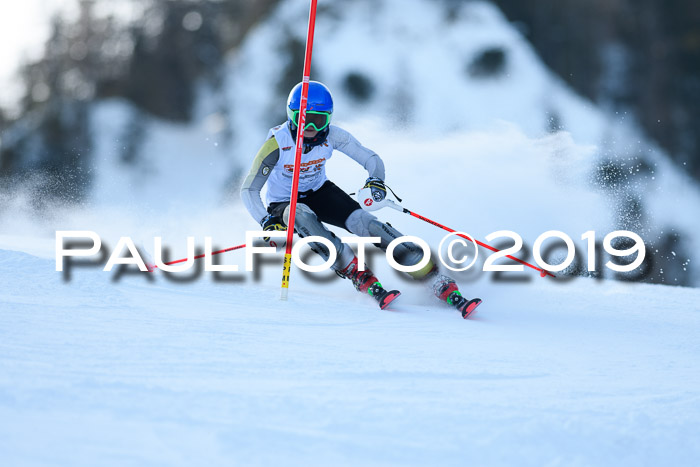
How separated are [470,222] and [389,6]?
14720 millimetres

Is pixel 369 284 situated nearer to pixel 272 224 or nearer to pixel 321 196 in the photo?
pixel 272 224

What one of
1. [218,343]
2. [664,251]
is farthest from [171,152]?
[218,343]

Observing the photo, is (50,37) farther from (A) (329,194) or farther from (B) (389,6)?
(A) (329,194)

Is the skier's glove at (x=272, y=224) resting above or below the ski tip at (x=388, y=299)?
above

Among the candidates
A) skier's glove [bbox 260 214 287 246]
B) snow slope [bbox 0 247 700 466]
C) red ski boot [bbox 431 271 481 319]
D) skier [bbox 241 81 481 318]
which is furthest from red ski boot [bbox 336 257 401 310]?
skier's glove [bbox 260 214 287 246]

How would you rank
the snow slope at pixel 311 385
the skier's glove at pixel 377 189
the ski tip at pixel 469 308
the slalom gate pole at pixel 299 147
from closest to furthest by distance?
the snow slope at pixel 311 385
the ski tip at pixel 469 308
the slalom gate pole at pixel 299 147
the skier's glove at pixel 377 189

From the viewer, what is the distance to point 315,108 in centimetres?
376

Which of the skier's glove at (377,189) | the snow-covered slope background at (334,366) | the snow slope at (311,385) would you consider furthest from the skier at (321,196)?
the snow slope at (311,385)

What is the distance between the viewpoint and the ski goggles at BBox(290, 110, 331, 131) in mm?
3781

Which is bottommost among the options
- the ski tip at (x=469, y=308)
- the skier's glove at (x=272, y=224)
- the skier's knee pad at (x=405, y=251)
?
the ski tip at (x=469, y=308)

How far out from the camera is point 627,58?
19.0 meters

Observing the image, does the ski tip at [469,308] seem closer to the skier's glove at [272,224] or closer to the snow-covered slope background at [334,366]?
the snow-covered slope background at [334,366]

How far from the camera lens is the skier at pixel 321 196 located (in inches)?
144

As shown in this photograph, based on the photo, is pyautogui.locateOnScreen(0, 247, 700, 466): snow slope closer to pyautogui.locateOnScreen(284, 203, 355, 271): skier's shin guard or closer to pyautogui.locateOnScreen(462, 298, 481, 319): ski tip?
pyautogui.locateOnScreen(462, 298, 481, 319): ski tip
